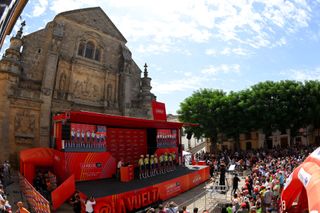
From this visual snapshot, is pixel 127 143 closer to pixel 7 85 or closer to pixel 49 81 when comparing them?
pixel 49 81

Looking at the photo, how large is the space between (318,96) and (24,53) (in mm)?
32109

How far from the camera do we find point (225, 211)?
1027 cm

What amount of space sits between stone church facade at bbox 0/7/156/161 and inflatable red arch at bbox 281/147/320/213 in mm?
16017

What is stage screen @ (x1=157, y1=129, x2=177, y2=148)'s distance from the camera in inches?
791

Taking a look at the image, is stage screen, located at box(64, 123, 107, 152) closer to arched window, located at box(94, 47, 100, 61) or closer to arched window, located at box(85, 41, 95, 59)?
arched window, located at box(85, 41, 95, 59)

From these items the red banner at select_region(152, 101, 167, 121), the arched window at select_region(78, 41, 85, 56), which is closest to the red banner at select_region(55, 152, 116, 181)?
the red banner at select_region(152, 101, 167, 121)

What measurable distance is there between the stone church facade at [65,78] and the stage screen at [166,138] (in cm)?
540

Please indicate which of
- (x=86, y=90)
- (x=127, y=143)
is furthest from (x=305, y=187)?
(x=86, y=90)

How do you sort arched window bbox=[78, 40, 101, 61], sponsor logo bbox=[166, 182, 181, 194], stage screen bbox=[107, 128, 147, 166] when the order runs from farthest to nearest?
arched window bbox=[78, 40, 101, 61]
stage screen bbox=[107, 128, 147, 166]
sponsor logo bbox=[166, 182, 181, 194]

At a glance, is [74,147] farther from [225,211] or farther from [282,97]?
[282,97]

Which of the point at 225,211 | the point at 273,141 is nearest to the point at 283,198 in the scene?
the point at 225,211

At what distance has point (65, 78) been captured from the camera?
70.8ft

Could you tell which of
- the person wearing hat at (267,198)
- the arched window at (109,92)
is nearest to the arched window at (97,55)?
the arched window at (109,92)

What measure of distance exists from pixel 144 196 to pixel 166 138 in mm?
8273
